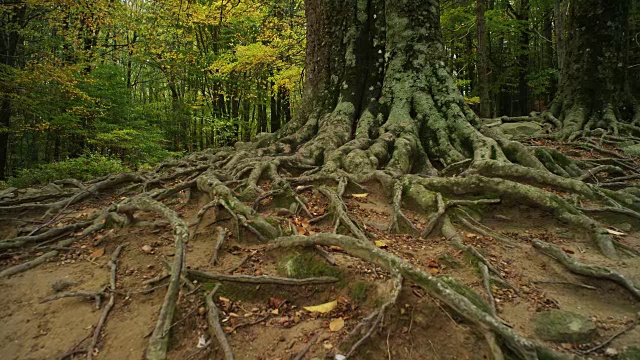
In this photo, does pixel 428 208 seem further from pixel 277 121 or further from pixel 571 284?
pixel 277 121

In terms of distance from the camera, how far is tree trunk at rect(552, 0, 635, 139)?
759 cm

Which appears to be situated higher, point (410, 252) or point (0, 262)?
point (410, 252)

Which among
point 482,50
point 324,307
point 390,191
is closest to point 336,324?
point 324,307

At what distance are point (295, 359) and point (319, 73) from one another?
218 inches

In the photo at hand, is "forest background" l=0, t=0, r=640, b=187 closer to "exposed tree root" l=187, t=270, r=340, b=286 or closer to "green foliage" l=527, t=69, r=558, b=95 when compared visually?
"green foliage" l=527, t=69, r=558, b=95

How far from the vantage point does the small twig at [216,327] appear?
1962 mm

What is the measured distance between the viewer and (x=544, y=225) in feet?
11.4

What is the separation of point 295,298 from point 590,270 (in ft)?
7.28

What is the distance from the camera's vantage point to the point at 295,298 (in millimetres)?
2443

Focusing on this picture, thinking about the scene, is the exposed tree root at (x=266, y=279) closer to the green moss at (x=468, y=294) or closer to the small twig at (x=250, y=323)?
the small twig at (x=250, y=323)

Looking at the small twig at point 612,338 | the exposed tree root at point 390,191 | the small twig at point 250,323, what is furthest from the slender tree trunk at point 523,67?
the small twig at point 250,323

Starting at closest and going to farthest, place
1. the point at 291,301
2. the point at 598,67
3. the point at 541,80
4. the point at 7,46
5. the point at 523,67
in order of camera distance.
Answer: the point at 291,301 < the point at 598,67 < the point at 7,46 < the point at 541,80 < the point at 523,67

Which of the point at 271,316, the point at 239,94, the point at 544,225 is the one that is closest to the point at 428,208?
the point at 544,225

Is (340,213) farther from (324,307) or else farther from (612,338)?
(612,338)
